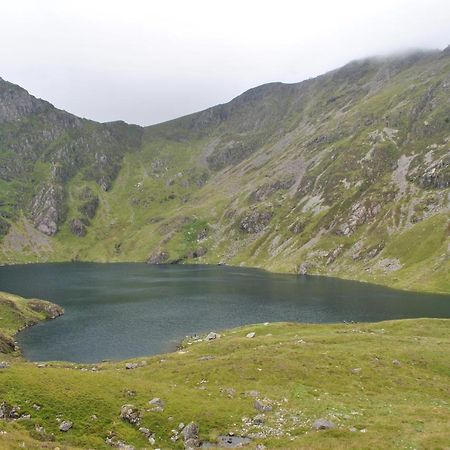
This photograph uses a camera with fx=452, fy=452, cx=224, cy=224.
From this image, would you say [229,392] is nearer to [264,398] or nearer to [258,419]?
[264,398]

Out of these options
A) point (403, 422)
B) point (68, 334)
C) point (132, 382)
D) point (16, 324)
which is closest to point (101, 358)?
point (68, 334)

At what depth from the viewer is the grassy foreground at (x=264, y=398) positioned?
3681 centimetres

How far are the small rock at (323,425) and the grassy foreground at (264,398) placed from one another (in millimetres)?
754

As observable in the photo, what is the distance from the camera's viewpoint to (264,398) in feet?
157

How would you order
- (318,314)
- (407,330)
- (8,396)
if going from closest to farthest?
(8,396) < (407,330) < (318,314)

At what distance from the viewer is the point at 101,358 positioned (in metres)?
96.8

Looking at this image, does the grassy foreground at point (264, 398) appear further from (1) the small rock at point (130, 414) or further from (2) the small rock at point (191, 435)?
(2) the small rock at point (191, 435)

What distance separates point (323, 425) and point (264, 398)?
9.85m

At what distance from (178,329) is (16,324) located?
4386 cm

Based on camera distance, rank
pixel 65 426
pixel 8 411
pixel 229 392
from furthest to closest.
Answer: pixel 229 392 < pixel 8 411 < pixel 65 426

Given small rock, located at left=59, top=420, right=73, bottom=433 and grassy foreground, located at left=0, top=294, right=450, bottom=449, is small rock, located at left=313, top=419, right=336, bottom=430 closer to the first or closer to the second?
grassy foreground, located at left=0, top=294, right=450, bottom=449

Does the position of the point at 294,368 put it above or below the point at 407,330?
above

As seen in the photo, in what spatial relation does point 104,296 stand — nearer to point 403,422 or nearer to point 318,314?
point 318,314

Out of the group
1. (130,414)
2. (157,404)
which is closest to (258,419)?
(157,404)
